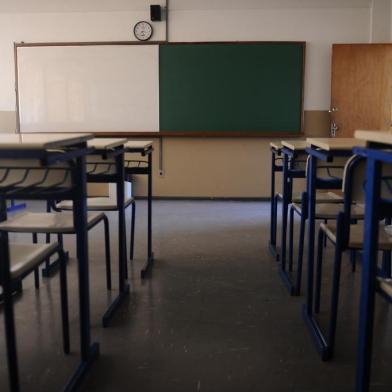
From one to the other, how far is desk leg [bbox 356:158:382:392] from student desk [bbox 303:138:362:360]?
50cm

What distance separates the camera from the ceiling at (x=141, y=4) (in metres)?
5.50

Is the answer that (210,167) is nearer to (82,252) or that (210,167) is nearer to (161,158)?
(161,158)

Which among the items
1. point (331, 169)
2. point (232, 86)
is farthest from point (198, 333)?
point (232, 86)

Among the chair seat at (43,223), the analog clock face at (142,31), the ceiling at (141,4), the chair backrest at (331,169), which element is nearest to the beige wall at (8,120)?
the ceiling at (141,4)

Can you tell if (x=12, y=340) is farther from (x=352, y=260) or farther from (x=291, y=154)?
(x=352, y=260)

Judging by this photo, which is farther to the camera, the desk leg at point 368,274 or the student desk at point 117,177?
the student desk at point 117,177

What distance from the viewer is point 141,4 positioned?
559 cm

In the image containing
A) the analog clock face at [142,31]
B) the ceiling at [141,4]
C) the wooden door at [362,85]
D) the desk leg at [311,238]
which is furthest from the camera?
the analog clock face at [142,31]

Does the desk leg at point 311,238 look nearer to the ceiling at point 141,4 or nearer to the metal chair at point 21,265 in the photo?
the metal chair at point 21,265

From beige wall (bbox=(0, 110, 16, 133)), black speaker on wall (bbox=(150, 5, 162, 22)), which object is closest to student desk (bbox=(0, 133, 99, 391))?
black speaker on wall (bbox=(150, 5, 162, 22))

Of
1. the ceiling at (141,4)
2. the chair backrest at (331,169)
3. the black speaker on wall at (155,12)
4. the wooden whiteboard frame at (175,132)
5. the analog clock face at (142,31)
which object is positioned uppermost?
the ceiling at (141,4)

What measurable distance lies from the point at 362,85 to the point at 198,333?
4.23 meters

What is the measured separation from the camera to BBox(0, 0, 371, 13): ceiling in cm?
550

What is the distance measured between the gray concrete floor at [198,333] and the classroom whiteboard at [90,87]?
107 inches
